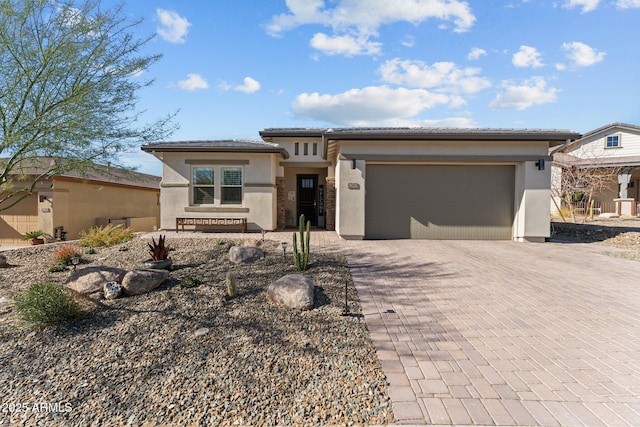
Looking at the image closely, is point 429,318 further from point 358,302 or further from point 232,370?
point 232,370

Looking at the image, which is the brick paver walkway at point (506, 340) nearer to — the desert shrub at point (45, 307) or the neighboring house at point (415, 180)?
the neighboring house at point (415, 180)

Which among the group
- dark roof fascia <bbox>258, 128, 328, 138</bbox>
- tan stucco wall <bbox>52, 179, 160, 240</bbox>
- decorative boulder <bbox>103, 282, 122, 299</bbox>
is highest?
dark roof fascia <bbox>258, 128, 328, 138</bbox>

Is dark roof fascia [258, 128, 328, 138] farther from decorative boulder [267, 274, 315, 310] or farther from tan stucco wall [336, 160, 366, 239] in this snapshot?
decorative boulder [267, 274, 315, 310]

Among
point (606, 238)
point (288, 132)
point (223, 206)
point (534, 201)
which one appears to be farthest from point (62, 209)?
point (606, 238)

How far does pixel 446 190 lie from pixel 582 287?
572cm

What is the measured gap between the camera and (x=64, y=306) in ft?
12.8

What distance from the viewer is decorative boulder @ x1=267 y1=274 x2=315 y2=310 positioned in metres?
4.40

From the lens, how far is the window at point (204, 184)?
12.6 meters

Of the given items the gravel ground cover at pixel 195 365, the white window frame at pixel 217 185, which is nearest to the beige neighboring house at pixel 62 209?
the white window frame at pixel 217 185

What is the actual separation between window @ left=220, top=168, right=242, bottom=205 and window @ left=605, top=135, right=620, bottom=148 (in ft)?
88.2

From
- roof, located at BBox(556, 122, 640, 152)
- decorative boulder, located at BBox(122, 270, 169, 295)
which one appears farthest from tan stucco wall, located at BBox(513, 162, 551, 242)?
roof, located at BBox(556, 122, 640, 152)

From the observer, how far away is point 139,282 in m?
4.91

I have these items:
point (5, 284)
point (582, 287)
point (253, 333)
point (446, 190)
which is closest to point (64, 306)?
point (253, 333)

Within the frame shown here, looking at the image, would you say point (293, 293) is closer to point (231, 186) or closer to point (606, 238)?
point (231, 186)
